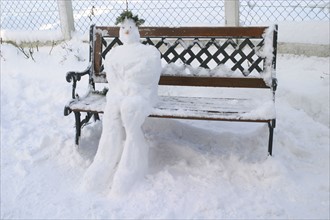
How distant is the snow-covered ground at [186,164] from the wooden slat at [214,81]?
386 mm

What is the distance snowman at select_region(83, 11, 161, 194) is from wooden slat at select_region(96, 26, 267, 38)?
0.67 metres

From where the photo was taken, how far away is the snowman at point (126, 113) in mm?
3115

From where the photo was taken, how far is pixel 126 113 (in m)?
3.08

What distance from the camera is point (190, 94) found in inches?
188

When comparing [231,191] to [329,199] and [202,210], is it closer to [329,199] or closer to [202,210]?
[202,210]

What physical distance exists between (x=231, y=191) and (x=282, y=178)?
16.4 inches

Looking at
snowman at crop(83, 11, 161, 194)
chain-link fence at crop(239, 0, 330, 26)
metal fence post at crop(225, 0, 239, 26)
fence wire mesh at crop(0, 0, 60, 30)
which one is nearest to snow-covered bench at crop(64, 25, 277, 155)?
snowman at crop(83, 11, 161, 194)

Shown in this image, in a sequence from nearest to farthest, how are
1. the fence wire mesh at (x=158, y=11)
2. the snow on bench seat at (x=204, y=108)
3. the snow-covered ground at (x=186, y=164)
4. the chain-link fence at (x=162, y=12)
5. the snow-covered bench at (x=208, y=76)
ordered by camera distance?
the snow-covered ground at (x=186, y=164) < the snow on bench seat at (x=204, y=108) < the snow-covered bench at (x=208, y=76) < the chain-link fence at (x=162, y=12) < the fence wire mesh at (x=158, y=11)

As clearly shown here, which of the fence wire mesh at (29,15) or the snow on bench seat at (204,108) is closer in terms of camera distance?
the snow on bench seat at (204,108)

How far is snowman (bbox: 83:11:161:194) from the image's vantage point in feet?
10.2

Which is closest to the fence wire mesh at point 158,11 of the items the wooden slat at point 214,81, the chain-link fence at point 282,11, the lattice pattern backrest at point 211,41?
the chain-link fence at point 282,11

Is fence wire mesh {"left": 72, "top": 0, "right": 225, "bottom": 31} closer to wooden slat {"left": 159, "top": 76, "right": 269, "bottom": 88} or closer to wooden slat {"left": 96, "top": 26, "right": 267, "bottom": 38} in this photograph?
wooden slat {"left": 96, "top": 26, "right": 267, "bottom": 38}

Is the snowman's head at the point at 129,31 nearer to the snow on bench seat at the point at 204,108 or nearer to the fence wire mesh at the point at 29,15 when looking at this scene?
the snow on bench seat at the point at 204,108

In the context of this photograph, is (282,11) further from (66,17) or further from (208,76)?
(66,17)
